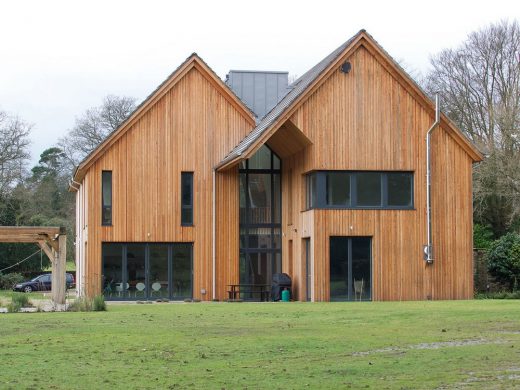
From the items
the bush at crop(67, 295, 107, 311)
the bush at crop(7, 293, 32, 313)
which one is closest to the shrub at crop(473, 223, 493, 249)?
the bush at crop(7, 293, 32, 313)

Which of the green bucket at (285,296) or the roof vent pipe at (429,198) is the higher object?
the roof vent pipe at (429,198)

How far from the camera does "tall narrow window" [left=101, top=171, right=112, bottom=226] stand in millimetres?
38000

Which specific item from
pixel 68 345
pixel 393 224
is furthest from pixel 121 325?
pixel 393 224

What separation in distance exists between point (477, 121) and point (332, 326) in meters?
34.1

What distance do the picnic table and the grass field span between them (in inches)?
506

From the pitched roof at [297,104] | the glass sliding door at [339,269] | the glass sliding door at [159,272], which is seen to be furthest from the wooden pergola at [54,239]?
the glass sliding door at [339,269]

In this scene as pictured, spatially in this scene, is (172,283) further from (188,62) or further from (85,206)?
(188,62)

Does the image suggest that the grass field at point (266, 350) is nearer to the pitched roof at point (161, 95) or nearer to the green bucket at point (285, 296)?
the green bucket at point (285, 296)

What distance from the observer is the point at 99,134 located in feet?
227

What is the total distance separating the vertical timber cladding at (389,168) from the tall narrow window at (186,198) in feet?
14.9

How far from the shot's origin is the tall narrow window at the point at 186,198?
38.7 metres

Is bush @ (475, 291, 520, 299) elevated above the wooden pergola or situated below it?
below

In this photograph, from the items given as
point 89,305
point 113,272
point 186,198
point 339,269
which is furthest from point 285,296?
point 89,305

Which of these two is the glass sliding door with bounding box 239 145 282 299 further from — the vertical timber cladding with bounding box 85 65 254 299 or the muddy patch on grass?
the muddy patch on grass
